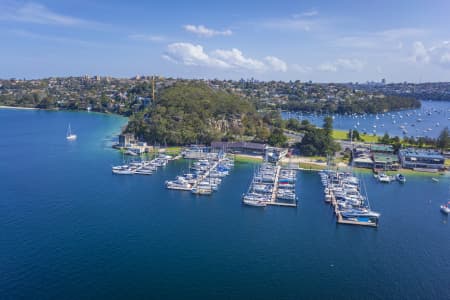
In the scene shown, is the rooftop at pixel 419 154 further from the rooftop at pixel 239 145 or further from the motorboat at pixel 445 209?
the rooftop at pixel 239 145

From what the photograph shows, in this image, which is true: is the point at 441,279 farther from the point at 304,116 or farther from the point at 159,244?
the point at 304,116

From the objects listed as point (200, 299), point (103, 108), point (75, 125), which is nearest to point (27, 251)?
point (200, 299)

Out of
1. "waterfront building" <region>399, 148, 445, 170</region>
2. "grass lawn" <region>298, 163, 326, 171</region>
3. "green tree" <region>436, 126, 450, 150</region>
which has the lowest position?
"grass lawn" <region>298, 163, 326, 171</region>

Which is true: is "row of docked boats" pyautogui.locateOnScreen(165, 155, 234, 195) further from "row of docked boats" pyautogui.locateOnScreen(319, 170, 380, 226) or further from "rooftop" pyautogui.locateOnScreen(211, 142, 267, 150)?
"row of docked boats" pyautogui.locateOnScreen(319, 170, 380, 226)

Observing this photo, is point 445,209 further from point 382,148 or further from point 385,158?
point 382,148

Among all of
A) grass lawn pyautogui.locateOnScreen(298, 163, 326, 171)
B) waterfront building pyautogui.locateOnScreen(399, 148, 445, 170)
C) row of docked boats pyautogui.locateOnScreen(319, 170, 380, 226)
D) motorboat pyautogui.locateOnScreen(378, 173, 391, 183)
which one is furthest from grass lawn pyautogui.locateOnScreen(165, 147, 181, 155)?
waterfront building pyautogui.locateOnScreen(399, 148, 445, 170)

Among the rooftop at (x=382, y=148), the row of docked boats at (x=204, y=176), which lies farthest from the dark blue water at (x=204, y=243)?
the rooftop at (x=382, y=148)

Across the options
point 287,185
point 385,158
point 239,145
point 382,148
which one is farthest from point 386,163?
point 239,145
